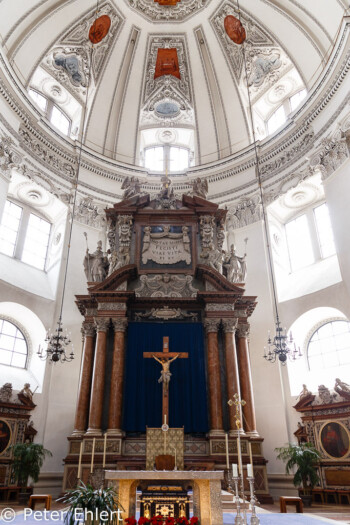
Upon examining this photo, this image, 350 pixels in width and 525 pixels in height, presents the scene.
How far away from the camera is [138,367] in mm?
10781

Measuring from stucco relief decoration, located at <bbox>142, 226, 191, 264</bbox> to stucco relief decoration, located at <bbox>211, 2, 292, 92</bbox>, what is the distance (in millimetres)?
10325

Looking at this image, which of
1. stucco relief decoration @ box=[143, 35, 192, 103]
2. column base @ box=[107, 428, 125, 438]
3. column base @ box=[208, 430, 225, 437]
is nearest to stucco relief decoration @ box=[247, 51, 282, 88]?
stucco relief decoration @ box=[143, 35, 192, 103]

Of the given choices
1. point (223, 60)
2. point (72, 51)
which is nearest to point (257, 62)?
point (223, 60)

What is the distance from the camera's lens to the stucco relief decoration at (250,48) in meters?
18.4

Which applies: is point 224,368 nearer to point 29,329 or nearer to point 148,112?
point 29,329

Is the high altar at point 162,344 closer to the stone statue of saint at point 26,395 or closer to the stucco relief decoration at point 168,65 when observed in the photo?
the stone statue of saint at point 26,395

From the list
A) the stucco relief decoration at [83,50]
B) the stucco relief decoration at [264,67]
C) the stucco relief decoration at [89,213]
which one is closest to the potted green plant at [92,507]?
the stucco relief decoration at [89,213]

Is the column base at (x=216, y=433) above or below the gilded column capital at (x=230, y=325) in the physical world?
below

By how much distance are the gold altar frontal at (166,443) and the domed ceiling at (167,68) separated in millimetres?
14020

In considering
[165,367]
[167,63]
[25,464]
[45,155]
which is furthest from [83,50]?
[25,464]

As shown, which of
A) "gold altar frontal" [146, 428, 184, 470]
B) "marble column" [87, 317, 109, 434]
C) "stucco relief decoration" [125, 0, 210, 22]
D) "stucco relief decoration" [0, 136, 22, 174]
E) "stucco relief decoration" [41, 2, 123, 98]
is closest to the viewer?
"gold altar frontal" [146, 428, 184, 470]

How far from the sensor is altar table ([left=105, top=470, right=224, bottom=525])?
5.50m

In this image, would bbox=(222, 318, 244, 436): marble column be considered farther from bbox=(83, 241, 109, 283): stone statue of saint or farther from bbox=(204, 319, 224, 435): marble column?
bbox=(83, 241, 109, 283): stone statue of saint

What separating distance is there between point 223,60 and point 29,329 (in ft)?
48.7
